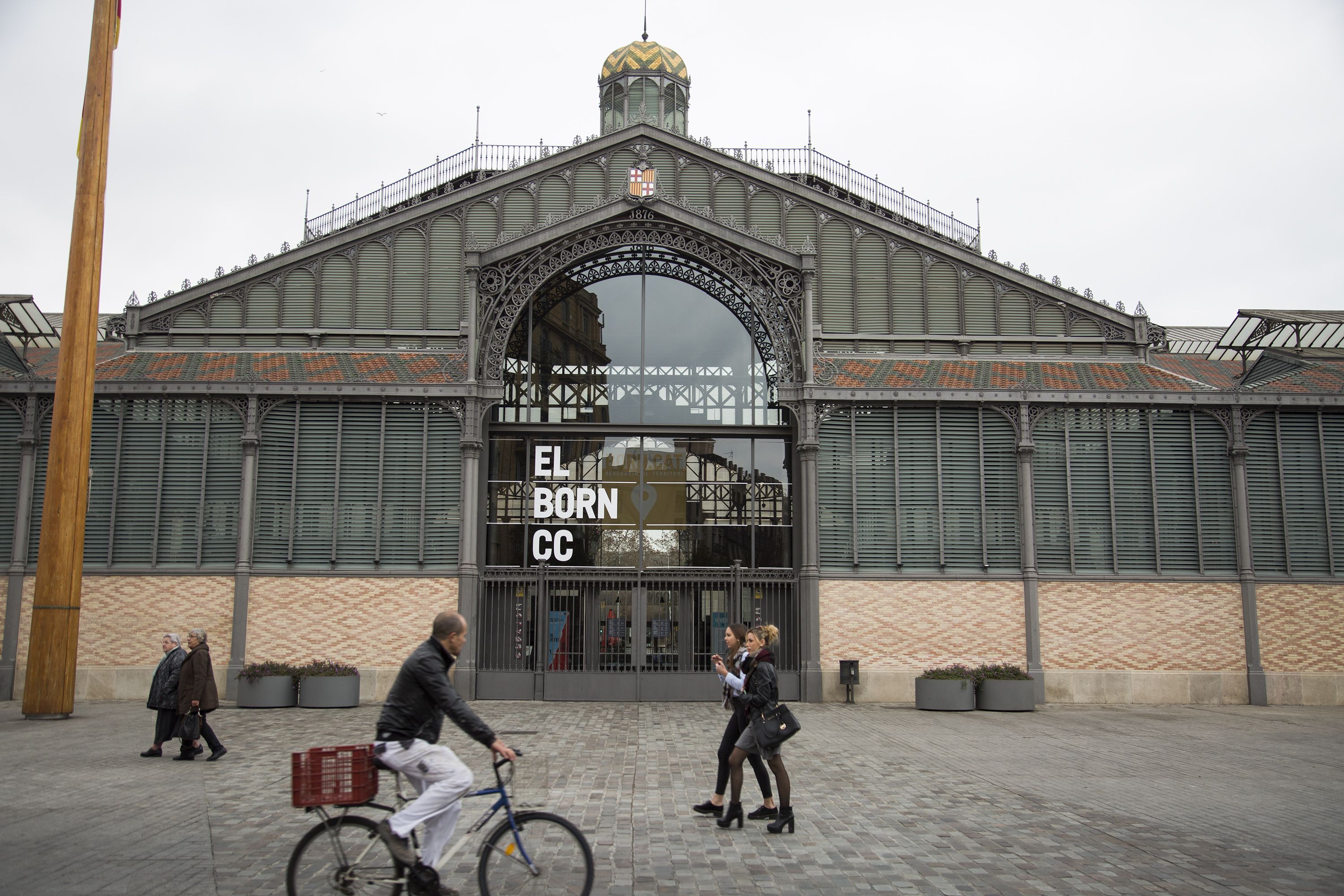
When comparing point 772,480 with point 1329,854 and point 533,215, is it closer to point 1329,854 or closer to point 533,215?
point 533,215

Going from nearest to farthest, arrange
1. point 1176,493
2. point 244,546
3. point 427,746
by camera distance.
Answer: point 427,746
point 244,546
point 1176,493

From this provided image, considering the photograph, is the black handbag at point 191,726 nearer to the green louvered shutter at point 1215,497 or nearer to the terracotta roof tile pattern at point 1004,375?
the terracotta roof tile pattern at point 1004,375

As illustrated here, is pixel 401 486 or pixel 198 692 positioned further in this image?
pixel 401 486

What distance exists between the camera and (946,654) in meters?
23.1

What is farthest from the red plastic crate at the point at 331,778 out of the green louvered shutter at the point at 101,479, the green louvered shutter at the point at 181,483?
the green louvered shutter at the point at 101,479

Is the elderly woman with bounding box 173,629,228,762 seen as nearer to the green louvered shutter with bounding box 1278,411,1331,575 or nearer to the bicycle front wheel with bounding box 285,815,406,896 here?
the bicycle front wheel with bounding box 285,815,406,896

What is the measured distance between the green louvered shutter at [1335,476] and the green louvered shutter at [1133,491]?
4.02 metres

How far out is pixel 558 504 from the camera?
2467cm

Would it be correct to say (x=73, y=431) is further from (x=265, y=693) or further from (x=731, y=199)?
(x=731, y=199)

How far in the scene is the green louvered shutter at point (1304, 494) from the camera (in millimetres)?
23531

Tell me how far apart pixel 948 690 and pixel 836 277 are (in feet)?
33.2

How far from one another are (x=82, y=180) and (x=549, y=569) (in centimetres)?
1218

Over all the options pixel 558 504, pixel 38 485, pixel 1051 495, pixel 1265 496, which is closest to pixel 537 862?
pixel 558 504

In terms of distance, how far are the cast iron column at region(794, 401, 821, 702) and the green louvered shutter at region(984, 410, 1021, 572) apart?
3.88m
